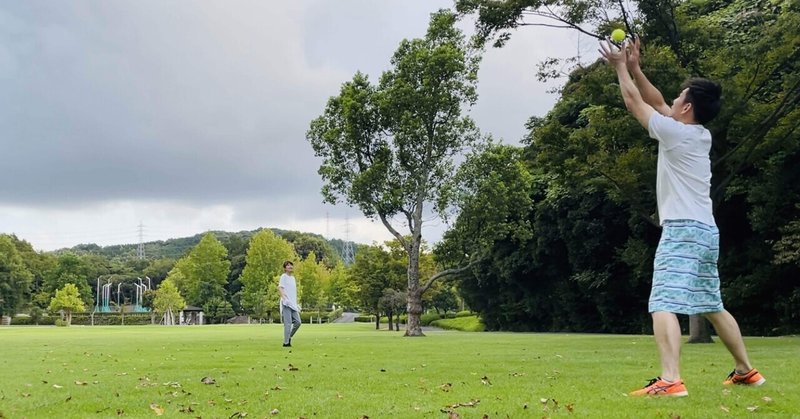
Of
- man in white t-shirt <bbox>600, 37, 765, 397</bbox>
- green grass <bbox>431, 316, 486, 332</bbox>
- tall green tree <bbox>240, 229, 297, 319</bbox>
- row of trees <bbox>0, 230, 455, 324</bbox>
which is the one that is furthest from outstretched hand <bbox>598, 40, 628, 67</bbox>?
tall green tree <bbox>240, 229, 297, 319</bbox>

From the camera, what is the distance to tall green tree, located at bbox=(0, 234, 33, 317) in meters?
77.5

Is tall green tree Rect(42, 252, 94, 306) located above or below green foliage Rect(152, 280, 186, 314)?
above

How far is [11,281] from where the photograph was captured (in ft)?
258

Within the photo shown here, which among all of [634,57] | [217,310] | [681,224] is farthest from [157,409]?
[217,310]

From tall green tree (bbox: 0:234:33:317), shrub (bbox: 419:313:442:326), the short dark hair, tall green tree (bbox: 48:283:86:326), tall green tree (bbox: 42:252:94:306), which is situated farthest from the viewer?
tall green tree (bbox: 42:252:94:306)

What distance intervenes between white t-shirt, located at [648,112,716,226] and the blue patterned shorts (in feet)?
0.31

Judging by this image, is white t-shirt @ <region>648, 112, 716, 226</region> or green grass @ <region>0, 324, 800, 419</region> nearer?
green grass @ <region>0, 324, 800, 419</region>

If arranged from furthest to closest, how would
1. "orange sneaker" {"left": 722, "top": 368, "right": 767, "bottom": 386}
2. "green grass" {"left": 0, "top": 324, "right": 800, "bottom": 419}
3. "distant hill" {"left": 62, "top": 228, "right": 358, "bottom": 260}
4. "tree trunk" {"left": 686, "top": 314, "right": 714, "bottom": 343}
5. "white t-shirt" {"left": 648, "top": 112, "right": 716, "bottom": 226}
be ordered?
"distant hill" {"left": 62, "top": 228, "right": 358, "bottom": 260}, "tree trunk" {"left": 686, "top": 314, "right": 714, "bottom": 343}, "orange sneaker" {"left": 722, "top": 368, "right": 767, "bottom": 386}, "white t-shirt" {"left": 648, "top": 112, "right": 716, "bottom": 226}, "green grass" {"left": 0, "top": 324, "right": 800, "bottom": 419}

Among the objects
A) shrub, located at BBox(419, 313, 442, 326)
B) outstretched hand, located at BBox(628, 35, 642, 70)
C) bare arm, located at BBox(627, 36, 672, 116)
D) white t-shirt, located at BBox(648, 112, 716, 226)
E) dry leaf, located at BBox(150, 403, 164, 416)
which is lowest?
shrub, located at BBox(419, 313, 442, 326)

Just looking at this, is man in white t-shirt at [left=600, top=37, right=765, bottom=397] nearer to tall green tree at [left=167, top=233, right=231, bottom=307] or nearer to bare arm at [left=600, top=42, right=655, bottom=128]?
bare arm at [left=600, top=42, right=655, bottom=128]

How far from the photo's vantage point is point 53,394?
6.21 meters

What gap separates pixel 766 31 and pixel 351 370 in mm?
13731

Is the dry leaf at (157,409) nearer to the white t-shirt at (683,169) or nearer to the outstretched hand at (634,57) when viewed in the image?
the white t-shirt at (683,169)

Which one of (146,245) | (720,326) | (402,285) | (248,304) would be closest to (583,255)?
(402,285)
